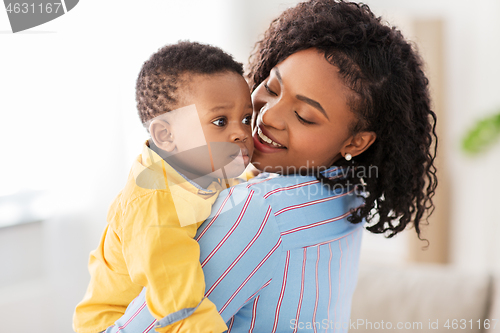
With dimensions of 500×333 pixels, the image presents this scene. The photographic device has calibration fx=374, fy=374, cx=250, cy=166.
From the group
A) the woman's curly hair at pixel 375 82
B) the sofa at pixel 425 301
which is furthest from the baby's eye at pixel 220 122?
the sofa at pixel 425 301

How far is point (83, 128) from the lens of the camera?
6.12ft

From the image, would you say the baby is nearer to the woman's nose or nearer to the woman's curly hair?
the woman's nose

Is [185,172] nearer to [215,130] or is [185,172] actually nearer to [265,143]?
[215,130]

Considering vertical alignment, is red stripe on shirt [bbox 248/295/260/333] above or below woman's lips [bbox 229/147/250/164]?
below

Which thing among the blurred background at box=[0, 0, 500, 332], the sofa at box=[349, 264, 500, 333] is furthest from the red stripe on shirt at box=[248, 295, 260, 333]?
the sofa at box=[349, 264, 500, 333]

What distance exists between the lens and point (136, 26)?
194 cm

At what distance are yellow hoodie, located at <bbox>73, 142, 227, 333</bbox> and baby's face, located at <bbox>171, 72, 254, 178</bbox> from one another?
0.21 feet

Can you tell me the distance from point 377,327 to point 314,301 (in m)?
0.96

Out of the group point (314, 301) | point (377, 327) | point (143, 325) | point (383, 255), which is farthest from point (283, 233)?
point (383, 255)

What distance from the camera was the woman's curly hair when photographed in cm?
89

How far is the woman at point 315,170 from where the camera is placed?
698mm

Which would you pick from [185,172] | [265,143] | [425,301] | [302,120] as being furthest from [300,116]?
[425,301]

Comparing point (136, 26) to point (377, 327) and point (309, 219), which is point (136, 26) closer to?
point (309, 219)

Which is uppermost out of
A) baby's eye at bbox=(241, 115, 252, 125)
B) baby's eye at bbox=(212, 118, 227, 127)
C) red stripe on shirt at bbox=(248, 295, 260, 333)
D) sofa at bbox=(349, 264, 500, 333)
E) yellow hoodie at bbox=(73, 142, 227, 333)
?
baby's eye at bbox=(212, 118, 227, 127)
